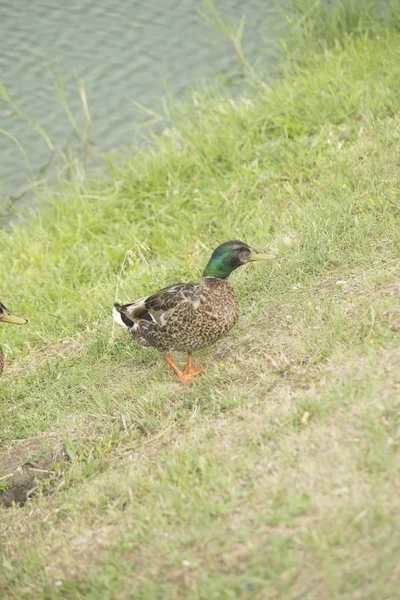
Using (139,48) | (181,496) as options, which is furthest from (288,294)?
(139,48)

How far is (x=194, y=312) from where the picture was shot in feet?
14.7

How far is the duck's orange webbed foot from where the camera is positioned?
14.8 ft

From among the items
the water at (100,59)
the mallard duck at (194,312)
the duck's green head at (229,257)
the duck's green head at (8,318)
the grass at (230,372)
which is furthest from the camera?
the water at (100,59)

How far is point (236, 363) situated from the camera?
4.43 metres

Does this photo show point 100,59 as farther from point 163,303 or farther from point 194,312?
point 194,312

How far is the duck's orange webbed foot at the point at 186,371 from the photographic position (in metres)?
4.50

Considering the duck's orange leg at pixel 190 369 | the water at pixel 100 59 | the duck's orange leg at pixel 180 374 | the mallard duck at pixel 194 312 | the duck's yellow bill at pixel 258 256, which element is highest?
the water at pixel 100 59

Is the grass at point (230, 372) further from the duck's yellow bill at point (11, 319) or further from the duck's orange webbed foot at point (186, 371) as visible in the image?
the duck's yellow bill at point (11, 319)

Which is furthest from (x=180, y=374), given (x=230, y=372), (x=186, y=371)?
(x=230, y=372)

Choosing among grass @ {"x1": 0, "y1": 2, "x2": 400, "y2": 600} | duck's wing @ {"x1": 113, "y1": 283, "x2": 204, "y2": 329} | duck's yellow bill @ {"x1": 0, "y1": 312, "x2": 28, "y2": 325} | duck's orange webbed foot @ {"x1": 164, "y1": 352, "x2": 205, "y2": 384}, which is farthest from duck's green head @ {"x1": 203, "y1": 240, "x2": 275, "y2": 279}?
duck's yellow bill @ {"x1": 0, "y1": 312, "x2": 28, "y2": 325}

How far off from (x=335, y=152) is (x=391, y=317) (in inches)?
111

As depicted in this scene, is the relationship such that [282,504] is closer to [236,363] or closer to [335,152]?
[236,363]

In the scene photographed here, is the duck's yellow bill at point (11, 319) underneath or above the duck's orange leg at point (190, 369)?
above

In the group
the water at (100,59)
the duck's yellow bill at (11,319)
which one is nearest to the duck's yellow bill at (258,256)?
the duck's yellow bill at (11,319)
